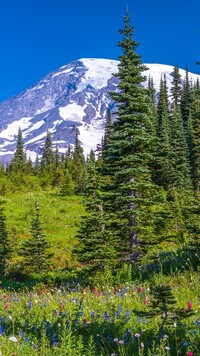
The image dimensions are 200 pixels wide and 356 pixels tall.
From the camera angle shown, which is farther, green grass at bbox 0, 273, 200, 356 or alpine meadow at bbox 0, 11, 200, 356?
alpine meadow at bbox 0, 11, 200, 356

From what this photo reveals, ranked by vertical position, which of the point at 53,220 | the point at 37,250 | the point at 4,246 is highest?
the point at 53,220

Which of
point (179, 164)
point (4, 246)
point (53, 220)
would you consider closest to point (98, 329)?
point (4, 246)

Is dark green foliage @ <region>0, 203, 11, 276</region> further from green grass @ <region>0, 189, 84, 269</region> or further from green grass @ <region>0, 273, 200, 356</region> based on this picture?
green grass @ <region>0, 273, 200, 356</region>

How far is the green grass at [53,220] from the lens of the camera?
24.1 metres

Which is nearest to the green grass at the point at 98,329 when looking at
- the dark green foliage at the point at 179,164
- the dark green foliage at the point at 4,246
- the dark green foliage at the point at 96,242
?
the dark green foliage at the point at 96,242

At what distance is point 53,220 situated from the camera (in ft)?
108

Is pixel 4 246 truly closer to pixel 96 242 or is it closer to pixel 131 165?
pixel 96 242

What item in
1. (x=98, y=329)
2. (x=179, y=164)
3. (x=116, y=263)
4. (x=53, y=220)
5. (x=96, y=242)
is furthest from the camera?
(x=179, y=164)

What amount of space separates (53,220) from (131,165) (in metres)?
17.7

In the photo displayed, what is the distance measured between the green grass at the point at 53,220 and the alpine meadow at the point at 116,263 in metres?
0.12

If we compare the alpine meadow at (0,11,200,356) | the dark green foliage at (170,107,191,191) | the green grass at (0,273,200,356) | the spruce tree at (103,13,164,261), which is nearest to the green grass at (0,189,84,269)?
the alpine meadow at (0,11,200,356)

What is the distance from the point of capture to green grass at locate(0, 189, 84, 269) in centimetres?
2409

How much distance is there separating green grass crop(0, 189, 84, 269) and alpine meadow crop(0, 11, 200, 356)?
0.12 m

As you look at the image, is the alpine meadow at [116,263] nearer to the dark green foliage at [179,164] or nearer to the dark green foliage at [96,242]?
the dark green foliage at [96,242]
